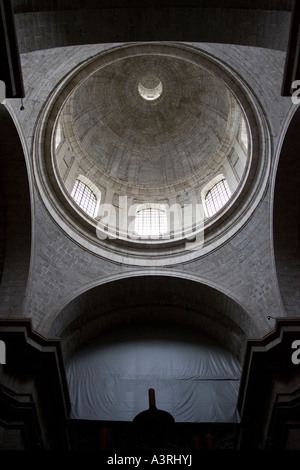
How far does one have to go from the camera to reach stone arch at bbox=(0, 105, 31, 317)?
39.1 feet

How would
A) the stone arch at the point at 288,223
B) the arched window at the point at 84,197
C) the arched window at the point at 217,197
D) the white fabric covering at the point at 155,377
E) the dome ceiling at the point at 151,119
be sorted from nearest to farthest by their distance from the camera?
the stone arch at the point at 288,223 → the white fabric covering at the point at 155,377 → the arched window at the point at 217,197 → the arched window at the point at 84,197 → the dome ceiling at the point at 151,119

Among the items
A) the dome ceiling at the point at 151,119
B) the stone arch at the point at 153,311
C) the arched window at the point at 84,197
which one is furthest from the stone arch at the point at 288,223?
the arched window at the point at 84,197

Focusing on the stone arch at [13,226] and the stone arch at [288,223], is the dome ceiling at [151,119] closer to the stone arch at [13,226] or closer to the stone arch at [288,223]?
the stone arch at [288,223]

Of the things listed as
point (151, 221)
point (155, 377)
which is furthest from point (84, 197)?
point (155, 377)

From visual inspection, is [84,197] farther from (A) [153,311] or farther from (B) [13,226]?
(A) [153,311]

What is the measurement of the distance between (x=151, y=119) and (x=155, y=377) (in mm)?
15905

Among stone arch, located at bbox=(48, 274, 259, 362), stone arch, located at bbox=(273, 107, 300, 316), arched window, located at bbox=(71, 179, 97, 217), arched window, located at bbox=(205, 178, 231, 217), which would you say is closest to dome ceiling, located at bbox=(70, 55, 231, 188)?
arched window, located at bbox=(205, 178, 231, 217)

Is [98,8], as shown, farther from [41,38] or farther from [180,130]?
[180,130]

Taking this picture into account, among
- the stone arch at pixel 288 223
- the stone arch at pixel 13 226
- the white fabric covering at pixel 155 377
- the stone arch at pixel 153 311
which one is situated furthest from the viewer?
the stone arch at pixel 153 311

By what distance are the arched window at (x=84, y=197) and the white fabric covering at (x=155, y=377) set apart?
5709mm

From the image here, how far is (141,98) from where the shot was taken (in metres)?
24.3

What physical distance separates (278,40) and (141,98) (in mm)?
17071

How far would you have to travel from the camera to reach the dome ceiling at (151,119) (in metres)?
21.1

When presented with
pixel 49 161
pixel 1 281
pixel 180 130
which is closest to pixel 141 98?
pixel 180 130
